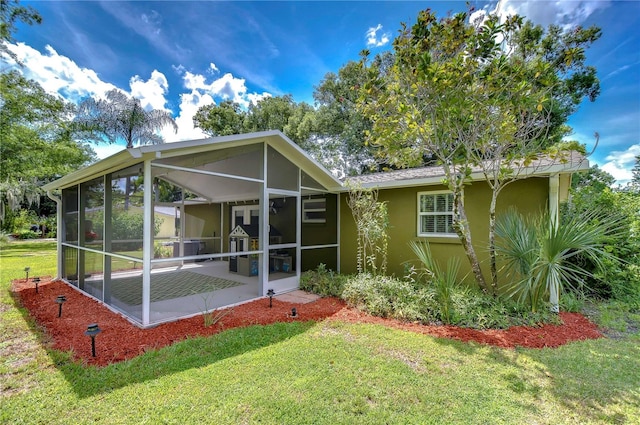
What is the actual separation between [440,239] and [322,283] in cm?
313

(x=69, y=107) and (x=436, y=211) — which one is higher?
(x=69, y=107)

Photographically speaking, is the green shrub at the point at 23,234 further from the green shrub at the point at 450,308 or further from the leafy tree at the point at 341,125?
the green shrub at the point at 450,308

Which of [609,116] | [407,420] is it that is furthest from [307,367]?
[609,116]

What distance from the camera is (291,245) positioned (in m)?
7.52

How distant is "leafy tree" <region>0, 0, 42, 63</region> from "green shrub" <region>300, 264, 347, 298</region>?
15.9 metres

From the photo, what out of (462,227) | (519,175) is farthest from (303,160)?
(519,175)

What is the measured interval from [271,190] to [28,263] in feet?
40.1

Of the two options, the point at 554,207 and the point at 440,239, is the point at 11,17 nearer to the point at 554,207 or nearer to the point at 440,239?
the point at 440,239

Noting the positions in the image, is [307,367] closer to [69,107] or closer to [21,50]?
[21,50]

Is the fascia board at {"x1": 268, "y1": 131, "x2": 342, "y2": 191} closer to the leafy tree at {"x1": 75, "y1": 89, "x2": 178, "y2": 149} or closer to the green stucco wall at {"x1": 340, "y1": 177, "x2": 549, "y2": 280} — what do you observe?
the green stucco wall at {"x1": 340, "y1": 177, "x2": 549, "y2": 280}

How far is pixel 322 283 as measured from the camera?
739cm

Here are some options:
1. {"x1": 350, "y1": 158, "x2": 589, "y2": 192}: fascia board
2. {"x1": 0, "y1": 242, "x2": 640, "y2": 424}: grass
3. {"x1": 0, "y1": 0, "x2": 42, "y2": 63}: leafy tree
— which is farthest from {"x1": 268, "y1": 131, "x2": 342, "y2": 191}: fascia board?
{"x1": 0, "y1": 0, "x2": 42, "y2": 63}: leafy tree

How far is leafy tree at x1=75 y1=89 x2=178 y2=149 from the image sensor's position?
18.4 metres

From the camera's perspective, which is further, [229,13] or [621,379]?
[229,13]
